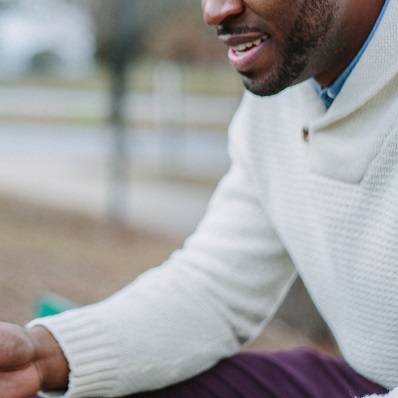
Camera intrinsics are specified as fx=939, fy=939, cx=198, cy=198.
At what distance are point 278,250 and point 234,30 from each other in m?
0.57

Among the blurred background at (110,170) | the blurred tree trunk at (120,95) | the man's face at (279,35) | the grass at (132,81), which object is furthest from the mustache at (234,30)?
the grass at (132,81)

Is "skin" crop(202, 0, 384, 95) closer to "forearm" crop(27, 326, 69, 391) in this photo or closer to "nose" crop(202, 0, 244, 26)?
"nose" crop(202, 0, 244, 26)

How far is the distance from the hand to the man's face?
70 centimetres

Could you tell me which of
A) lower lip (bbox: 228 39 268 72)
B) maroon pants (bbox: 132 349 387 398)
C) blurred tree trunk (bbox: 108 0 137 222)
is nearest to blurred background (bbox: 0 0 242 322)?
blurred tree trunk (bbox: 108 0 137 222)

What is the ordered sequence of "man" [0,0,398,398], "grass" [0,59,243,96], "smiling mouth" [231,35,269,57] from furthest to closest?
1. "grass" [0,59,243,96]
2. "smiling mouth" [231,35,269,57]
3. "man" [0,0,398,398]

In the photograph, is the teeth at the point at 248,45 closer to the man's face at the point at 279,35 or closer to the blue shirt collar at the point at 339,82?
the man's face at the point at 279,35

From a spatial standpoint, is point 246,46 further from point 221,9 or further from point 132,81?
point 132,81

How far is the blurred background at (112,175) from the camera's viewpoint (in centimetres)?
538

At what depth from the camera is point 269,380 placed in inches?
84.7

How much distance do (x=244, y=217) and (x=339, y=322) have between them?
0.36 metres

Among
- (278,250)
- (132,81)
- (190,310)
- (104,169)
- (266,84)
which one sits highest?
(266,84)

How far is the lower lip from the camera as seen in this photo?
1984 millimetres

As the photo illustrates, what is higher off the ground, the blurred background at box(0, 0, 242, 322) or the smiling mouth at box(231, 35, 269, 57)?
the smiling mouth at box(231, 35, 269, 57)

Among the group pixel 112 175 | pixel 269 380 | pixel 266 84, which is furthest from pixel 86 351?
pixel 112 175
